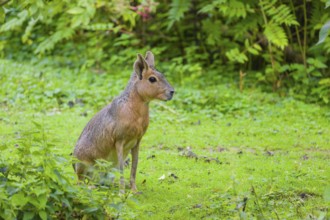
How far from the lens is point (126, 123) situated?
19.8 feet

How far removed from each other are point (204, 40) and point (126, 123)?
612 cm

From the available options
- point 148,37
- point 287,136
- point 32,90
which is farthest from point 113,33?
point 287,136

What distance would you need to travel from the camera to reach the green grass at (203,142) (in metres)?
5.59

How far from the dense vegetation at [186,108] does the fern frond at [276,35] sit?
0.02 m

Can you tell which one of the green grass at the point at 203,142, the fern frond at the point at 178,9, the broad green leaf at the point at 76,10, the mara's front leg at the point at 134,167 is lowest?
the green grass at the point at 203,142

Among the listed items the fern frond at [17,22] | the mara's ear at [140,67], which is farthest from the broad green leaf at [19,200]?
the fern frond at [17,22]

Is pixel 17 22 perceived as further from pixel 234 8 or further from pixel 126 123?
pixel 126 123

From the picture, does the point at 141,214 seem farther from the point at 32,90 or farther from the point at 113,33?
the point at 113,33

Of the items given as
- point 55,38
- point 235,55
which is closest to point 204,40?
point 235,55

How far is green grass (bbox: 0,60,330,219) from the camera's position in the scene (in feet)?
18.3

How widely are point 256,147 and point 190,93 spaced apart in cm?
225

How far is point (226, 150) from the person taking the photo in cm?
797

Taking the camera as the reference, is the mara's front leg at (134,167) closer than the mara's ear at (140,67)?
No

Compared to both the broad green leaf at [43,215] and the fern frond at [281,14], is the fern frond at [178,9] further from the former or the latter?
the broad green leaf at [43,215]
